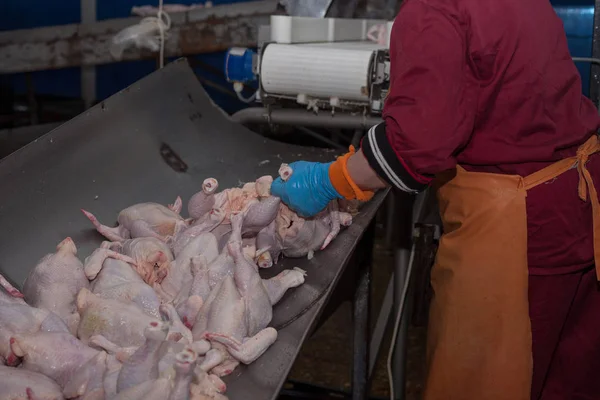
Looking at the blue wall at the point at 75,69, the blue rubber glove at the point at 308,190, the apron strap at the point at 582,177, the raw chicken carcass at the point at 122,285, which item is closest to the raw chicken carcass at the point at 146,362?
the raw chicken carcass at the point at 122,285

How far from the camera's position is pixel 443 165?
5.02 feet

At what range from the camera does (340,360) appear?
3355 mm

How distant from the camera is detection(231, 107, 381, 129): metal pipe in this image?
2381 mm

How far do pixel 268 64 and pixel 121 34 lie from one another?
4.87ft

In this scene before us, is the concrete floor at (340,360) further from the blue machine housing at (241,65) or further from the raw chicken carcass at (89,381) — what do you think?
the raw chicken carcass at (89,381)

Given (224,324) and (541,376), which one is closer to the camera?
(224,324)

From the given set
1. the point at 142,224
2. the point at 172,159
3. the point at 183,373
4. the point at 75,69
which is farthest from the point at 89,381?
the point at 75,69

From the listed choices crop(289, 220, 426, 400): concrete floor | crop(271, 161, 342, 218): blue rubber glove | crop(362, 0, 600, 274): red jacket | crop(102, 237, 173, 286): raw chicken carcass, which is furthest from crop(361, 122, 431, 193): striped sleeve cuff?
crop(289, 220, 426, 400): concrete floor

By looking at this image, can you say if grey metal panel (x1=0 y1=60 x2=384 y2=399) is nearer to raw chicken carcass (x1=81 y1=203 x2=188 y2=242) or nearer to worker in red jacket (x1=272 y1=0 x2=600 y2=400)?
raw chicken carcass (x1=81 y1=203 x2=188 y2=242)

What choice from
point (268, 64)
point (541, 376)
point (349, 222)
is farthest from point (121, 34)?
point (541, 376)

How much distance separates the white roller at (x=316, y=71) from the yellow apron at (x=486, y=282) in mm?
522

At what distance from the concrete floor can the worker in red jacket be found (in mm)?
1105

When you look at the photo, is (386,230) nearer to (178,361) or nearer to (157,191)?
(157,191)

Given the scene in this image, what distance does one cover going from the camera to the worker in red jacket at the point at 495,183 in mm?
1510
